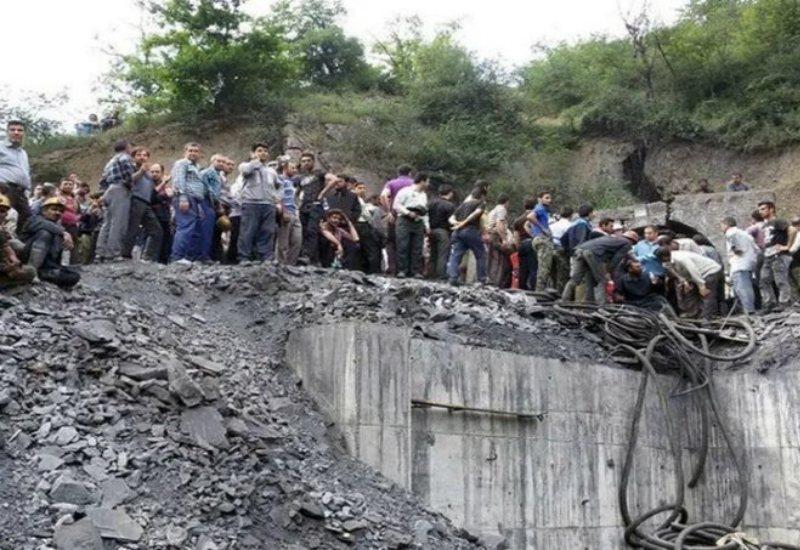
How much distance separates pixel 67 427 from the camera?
7156 mm

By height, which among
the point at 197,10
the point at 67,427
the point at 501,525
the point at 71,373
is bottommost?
the point at 501,525

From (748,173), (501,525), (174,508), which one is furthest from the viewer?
(748,173)

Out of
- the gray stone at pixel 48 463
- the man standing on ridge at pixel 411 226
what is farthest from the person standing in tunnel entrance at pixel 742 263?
the gray stone at pixel 48 463

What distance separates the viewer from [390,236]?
14102 millimetres

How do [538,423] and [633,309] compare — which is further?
[633,309]

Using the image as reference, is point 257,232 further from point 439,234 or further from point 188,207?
point 439,234

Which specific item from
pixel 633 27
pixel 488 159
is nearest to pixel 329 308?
pixel 488 159

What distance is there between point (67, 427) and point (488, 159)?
20.3 metres

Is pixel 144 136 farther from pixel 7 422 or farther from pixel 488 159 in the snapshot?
pixel 7 422

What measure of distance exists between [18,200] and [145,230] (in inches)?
78.4

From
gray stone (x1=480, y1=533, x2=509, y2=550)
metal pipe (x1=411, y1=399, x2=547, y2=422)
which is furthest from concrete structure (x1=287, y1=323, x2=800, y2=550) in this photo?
gray stone (x1=480, y1=533, x2=509, y2=550)

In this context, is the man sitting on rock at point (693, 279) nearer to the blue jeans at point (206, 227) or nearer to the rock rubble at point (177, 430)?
the rock rubble at point (177, 430)

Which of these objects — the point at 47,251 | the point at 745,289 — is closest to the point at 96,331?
the point at 47,251

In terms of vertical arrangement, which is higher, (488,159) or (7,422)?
(488,159)
